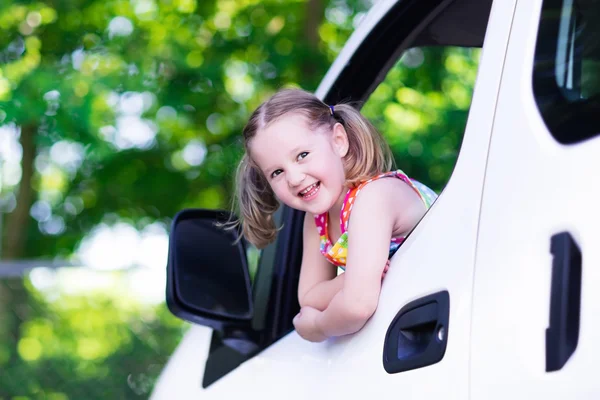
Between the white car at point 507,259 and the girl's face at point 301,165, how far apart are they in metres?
0.28

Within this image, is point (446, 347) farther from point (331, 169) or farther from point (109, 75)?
point (109, 75)

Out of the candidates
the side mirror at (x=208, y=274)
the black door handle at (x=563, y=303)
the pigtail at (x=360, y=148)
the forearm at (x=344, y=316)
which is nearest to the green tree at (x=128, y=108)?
the side mirror at (x=208, y=274)

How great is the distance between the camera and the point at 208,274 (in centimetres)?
229

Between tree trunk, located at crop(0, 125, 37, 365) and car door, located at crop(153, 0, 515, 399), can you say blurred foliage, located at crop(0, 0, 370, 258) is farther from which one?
car door, located at crop(153, 0, 515, 399)

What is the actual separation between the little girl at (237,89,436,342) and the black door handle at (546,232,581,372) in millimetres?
474

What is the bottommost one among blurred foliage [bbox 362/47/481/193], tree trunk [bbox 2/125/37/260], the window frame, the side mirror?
tree trunk [bbox 2/125/37/260]

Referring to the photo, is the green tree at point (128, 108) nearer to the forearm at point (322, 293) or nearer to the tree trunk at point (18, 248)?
the tree trunk at point (18, 248)

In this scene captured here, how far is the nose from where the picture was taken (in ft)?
5.99

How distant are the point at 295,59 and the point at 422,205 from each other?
681 centimetres

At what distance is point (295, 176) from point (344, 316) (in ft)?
1.10

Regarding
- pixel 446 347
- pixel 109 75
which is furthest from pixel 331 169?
pixel 109 75

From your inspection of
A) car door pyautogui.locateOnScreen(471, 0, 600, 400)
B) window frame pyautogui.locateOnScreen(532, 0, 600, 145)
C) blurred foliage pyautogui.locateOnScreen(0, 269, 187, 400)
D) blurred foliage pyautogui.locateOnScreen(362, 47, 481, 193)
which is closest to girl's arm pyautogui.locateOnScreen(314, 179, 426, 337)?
car door pyautogui.locateOnScreen(471, 0, 600, 400)

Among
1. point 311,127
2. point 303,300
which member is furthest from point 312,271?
point 311,127

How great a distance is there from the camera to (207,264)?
7.52 feet
